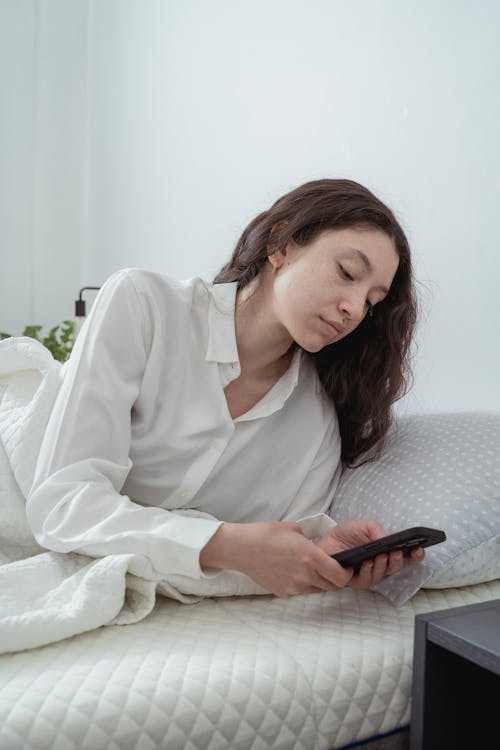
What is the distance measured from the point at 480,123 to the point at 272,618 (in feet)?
3.17

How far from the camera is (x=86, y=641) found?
39.0 inches

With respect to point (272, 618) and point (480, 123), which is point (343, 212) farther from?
point (272, 618)

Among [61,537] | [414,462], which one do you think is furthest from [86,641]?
[414,462]

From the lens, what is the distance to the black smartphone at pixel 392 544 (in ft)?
3.32

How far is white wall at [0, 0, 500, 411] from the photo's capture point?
1.53 meters

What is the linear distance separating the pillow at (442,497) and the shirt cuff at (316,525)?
27 millimetres

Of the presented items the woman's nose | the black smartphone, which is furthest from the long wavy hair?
the black smartphone

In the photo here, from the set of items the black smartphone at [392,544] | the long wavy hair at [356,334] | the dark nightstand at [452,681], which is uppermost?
the long wavy hair at [356,334]

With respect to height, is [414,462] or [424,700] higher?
[414,462]

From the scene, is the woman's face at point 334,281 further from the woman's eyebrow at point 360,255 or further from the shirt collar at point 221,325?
the shirt collar at point 221,325

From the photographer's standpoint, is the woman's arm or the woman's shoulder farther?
the woman's shoulder

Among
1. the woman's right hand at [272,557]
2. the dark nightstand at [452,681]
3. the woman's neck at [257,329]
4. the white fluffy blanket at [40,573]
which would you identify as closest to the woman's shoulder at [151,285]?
the woman's neck at [257,329]

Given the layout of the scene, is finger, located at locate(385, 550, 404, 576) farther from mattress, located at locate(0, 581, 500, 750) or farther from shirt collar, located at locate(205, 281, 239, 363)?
shirt collar, located at locate(205, 281, 239, 363)

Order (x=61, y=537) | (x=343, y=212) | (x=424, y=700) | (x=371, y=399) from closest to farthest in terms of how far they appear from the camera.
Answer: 1. (x=424, y=700)
2. (x=61, y=537)
3. (x=343, y=212)
4. (x=371, y=399)
